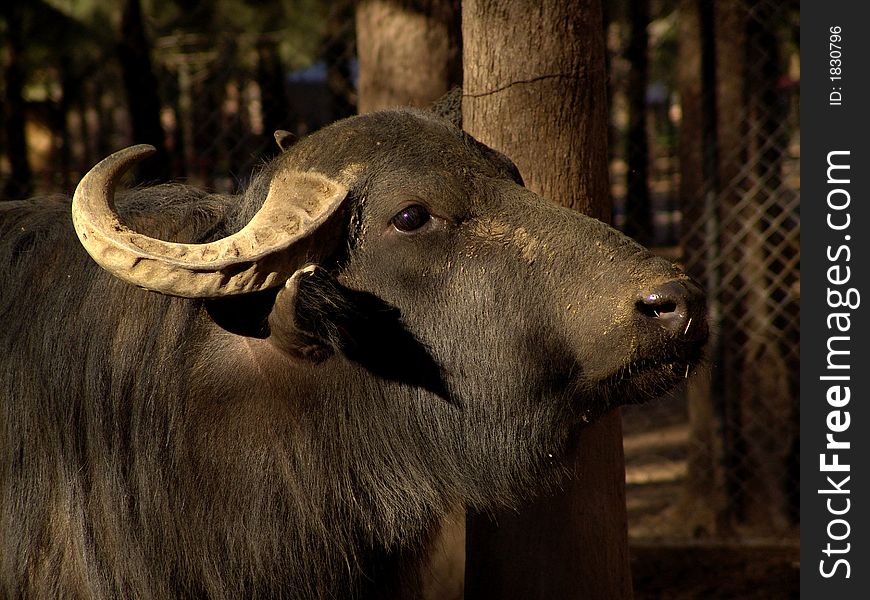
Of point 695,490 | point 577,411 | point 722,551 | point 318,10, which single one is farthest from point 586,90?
point 318,10

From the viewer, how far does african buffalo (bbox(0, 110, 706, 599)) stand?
3082 mm

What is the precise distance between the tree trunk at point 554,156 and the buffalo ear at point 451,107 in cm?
4

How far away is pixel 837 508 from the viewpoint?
14.7 feet

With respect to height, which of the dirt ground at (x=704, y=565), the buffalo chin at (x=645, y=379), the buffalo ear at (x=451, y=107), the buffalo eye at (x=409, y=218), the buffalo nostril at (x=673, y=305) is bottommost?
the dirt ground at (x=704, y=565)

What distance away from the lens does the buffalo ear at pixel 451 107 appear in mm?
3955

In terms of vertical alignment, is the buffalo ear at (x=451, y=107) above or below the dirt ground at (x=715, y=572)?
above

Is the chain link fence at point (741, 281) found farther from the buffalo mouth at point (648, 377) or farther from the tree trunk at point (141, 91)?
the tree trunk at point (141, 91)

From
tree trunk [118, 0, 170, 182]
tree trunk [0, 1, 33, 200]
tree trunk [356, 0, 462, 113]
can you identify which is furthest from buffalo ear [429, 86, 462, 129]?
tree trunk [0, 1, 33, 200]

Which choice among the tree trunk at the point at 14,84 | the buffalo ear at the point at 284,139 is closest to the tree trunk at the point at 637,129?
the buffalo ear at the point at 284,139

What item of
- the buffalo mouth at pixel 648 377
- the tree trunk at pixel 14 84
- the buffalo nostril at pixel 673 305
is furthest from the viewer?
the tree trunk at pixel 14 84

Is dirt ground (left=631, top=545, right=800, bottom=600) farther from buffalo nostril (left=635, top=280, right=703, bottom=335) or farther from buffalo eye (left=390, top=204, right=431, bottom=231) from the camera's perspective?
buffalo eye (left=390, top=204, right=431, bottom=231)

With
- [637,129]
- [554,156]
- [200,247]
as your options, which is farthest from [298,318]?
[637,129]

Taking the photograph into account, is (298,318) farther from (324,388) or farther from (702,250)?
(702,250)

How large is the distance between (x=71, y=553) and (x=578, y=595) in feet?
6.19
